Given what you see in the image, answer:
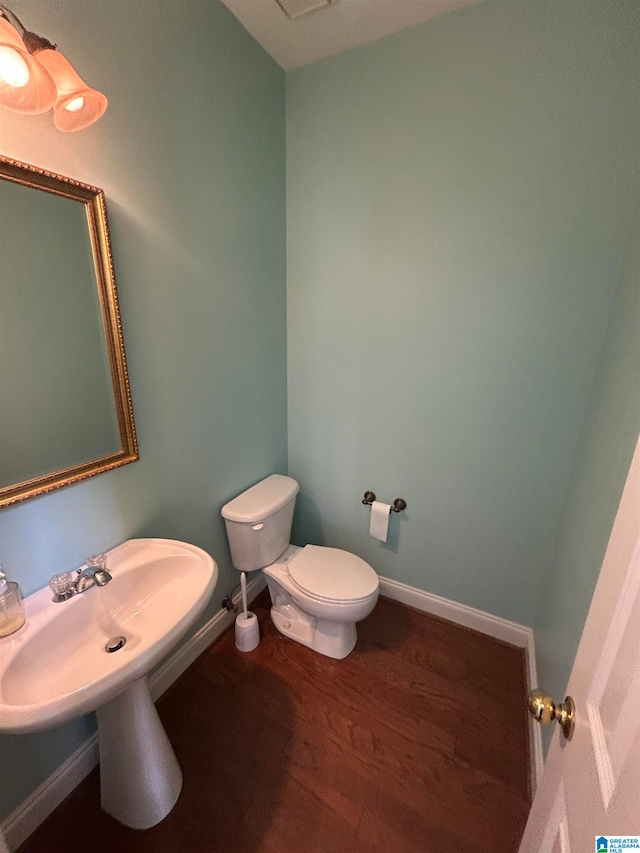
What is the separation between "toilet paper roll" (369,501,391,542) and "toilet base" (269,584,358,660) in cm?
44

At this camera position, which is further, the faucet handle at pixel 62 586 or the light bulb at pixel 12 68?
the faucet handle at pixel 62 586

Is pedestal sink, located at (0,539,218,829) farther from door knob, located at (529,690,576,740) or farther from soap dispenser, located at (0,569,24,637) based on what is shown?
door knob, located at (529,690,576,740)

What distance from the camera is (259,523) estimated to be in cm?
160

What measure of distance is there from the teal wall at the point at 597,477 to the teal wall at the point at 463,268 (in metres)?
0.12

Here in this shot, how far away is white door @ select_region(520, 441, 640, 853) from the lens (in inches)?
16.2

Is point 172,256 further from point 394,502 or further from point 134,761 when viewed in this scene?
point 134,761

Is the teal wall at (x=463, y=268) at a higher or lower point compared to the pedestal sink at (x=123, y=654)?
higher

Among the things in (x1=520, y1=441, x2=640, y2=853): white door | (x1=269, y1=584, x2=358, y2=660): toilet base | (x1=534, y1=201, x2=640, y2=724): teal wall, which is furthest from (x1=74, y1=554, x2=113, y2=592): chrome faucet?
(x1=534, y1=201, x2=640, y2=724): teal wall

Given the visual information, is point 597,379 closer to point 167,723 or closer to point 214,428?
point 214,428

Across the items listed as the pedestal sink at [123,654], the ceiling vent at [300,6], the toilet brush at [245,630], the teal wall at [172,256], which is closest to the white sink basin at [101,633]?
the pedestal sink at [123,654]

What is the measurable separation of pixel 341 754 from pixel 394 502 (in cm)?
103

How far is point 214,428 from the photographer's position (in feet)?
5.05

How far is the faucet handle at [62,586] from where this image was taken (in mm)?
968

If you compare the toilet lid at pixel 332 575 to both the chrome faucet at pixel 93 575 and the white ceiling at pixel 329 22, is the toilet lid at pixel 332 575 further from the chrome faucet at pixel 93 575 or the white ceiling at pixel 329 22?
the white ceiling at pixel 329 22
